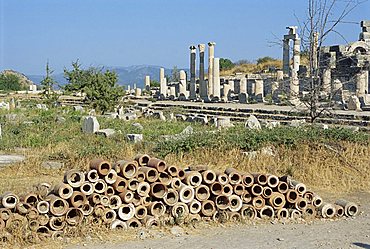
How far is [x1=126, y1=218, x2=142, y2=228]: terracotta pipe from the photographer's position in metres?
7.92

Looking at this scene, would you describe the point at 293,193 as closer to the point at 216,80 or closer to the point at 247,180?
the point at 247,180

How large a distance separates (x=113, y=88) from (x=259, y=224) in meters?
23.2

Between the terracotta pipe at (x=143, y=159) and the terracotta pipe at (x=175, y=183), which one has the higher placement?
the terracotta pipe at (x=143, y=159)

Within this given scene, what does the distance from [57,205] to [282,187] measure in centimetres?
336

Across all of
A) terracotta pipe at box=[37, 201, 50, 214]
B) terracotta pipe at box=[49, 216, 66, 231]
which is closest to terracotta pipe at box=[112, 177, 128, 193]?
terracotta pipe at box=[49, 216, 66, 231]

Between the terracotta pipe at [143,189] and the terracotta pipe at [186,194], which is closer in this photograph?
the terracotta pipe at [143,189]

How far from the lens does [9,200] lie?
7.60m

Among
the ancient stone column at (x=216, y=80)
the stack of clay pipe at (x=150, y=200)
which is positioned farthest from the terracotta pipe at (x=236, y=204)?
the ancient stone column at (x=216, y=80)

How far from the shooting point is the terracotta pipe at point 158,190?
26.6ft

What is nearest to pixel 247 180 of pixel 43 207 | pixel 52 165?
pixel 43 207

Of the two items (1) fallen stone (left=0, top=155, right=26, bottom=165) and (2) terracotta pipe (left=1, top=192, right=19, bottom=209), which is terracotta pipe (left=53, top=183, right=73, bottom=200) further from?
(1) fallen stone (left=0, top=155, right=26, bottom=165)

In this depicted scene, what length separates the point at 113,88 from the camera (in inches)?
1213

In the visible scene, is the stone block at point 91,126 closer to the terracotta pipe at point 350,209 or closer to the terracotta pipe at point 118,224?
the terracotta pipe at point 118,224

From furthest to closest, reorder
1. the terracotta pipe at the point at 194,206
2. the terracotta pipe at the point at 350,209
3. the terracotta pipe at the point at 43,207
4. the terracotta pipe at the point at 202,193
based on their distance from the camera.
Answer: the terracotta pipe at the point at 350,209
the terracotta pipe at the point at 202,193
the terracotta pipe at the point at 194,206
the terracotta pipe at the point at 43,207
